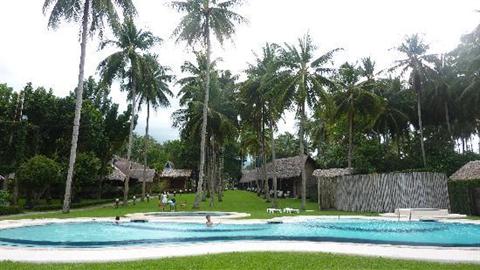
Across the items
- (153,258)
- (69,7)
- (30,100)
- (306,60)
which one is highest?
(69,7)

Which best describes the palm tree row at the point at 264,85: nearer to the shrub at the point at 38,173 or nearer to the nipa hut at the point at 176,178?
the shrub at the point at 38,173

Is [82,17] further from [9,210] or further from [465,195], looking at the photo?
[465,195]

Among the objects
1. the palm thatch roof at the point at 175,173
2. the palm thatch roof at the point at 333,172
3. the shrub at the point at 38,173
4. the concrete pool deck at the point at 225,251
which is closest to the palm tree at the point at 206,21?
the shrub at the point at 38,173

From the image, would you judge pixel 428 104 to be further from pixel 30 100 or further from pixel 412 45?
pixel 30 100

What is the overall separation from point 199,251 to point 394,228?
10.9 meters

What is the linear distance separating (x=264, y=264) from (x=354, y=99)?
109ft

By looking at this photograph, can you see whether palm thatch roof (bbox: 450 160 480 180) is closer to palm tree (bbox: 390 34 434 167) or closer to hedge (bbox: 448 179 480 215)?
hedge (bbox: 448 179 480 215)

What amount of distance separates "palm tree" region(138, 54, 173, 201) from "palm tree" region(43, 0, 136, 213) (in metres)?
6.87

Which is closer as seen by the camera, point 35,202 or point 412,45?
point 35,202

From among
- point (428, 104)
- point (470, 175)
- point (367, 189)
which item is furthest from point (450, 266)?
point (428, 104)

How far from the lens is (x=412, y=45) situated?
138 feet

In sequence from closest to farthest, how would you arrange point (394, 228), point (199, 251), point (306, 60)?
1. point (199, 251)
2. point (394, 228)
3. point (306, 60)

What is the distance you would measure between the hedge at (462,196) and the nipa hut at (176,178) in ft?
146

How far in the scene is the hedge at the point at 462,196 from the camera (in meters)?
26.0
